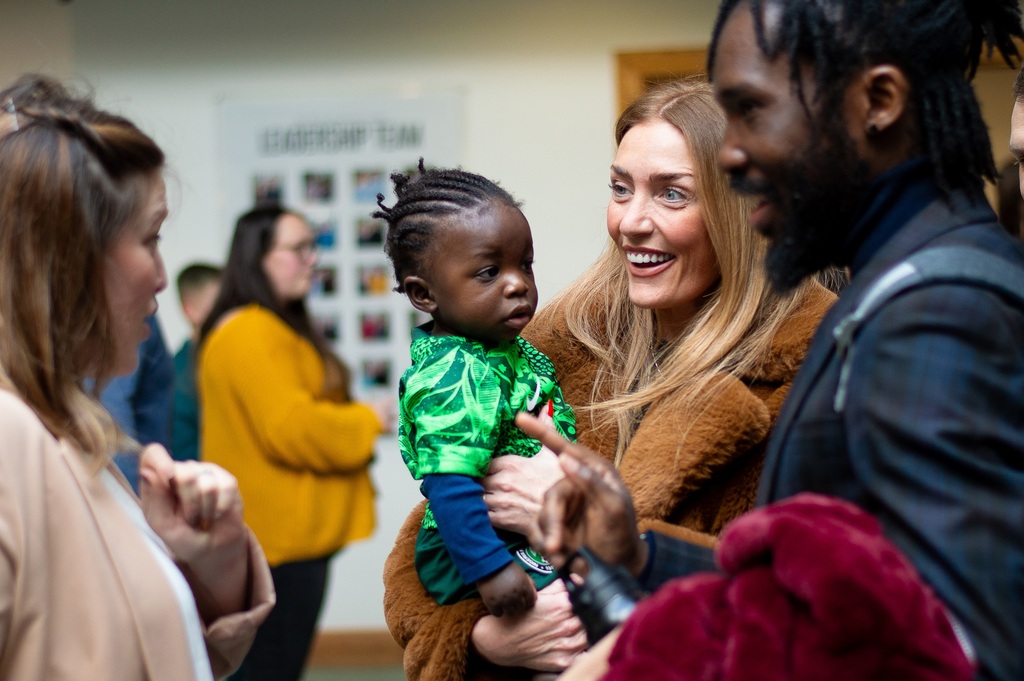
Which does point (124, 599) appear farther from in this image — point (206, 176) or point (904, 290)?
point (206, 176)

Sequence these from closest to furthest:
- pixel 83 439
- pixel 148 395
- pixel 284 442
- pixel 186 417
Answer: pixel 83 439 < pixel 148 395 < pixel 284 442 < pixel 186 417

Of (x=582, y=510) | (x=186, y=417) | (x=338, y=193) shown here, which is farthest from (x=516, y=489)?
(x=338, y=193)

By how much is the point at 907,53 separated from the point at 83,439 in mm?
1188

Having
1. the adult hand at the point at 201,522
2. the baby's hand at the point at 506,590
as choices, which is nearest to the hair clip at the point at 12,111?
the adult hand at the point at 201,522

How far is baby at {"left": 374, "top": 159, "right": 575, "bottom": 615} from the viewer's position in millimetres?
1851

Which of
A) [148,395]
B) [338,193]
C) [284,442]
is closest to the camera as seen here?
[148,395]

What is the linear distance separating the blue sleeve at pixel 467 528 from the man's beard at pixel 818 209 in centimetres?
69

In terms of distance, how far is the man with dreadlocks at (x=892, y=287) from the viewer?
1066 millimetres

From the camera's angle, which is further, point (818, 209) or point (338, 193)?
point (338, 193)

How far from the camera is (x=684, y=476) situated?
190 cm

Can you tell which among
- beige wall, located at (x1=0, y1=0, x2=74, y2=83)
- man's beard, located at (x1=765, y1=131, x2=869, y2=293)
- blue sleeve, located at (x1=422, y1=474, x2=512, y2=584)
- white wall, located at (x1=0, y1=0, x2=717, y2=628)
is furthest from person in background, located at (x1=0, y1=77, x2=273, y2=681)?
beige wall, located at (x1=0, y1=0, x2=74, y2=83)

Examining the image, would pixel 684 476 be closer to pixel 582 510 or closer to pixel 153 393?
pixel 582 510

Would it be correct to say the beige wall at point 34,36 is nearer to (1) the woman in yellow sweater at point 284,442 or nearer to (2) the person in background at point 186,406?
(2) the person in background at point 186,406

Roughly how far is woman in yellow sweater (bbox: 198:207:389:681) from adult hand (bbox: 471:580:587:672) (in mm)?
2339
